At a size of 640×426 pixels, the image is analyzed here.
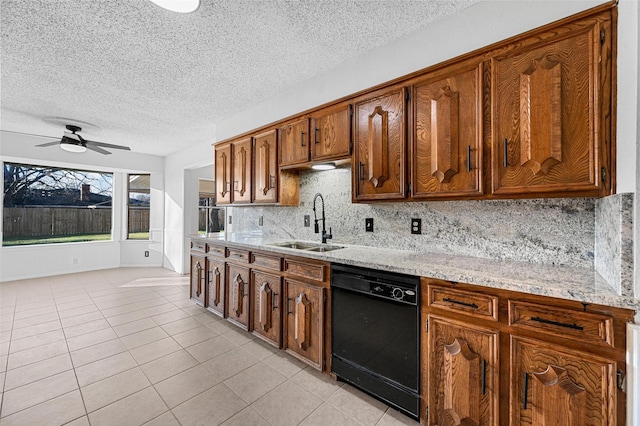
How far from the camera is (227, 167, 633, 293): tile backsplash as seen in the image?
138 centimetres

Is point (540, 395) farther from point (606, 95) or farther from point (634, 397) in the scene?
point (606, 95)

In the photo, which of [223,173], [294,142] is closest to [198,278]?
[223,173]

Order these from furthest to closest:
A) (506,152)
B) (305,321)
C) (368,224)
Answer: (368,224), (305,321), (506,152)

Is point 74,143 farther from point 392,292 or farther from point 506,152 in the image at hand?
point 506,152

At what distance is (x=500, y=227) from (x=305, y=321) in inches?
65.3

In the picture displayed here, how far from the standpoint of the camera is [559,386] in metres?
1.22

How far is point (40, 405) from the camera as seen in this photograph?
184 centimetres

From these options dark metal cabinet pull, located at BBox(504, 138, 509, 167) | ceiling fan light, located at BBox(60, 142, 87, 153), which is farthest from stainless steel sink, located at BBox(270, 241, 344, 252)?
ceiling fan light, located at BBox(60, 142, 87, 153)

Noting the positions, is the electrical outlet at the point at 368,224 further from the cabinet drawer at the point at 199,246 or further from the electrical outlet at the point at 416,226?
the cabinet drawer at the point at 199,246

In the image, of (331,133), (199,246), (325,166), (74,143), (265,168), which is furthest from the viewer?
(74,143)

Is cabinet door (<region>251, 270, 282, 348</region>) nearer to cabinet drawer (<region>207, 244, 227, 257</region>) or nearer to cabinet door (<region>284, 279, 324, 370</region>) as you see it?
cabinet door (<region>284, 279, 324, 370</region>)

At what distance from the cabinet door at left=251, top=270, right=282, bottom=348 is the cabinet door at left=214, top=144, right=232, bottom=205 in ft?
4.76

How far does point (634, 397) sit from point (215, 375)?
2.45 metres

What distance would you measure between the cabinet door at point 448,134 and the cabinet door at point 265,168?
1.63 m
